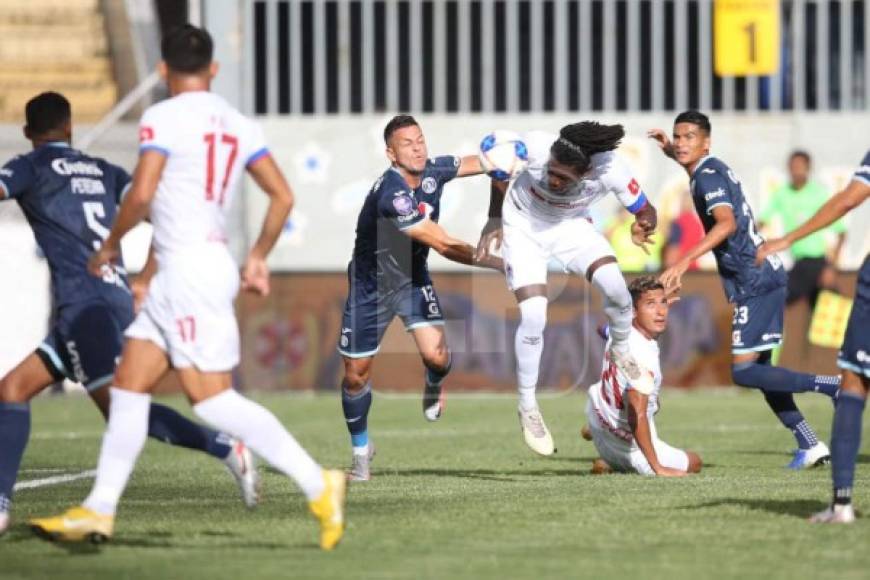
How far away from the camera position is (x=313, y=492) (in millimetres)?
7684

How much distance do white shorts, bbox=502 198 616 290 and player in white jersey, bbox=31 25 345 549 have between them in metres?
3.91

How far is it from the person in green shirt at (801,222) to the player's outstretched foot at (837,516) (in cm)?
1129

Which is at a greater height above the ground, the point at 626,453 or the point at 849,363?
the point at 849,363

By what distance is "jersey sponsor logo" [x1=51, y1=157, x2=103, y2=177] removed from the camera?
893 cm

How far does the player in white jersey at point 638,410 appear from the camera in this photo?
11000 mm

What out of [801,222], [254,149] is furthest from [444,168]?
[801,222]

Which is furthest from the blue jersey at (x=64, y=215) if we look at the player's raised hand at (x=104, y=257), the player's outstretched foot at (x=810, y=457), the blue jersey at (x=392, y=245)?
the player's outstretched foot at (x=810, y=457)

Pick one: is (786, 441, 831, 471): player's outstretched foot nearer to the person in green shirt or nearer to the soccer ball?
the soccer ball

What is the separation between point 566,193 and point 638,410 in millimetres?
1471

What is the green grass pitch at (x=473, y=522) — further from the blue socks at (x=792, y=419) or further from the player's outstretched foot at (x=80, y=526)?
the blue socks at (x=792, y=419)

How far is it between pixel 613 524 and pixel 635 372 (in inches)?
110

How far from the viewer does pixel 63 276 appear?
8852mm

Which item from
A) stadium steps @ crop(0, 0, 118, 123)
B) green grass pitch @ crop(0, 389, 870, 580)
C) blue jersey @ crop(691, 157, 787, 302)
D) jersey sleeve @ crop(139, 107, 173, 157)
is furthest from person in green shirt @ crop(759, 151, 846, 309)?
jersey sleeve @ crop(139, 107, 173, 157)

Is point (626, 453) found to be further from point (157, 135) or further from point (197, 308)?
point (157, 135)
